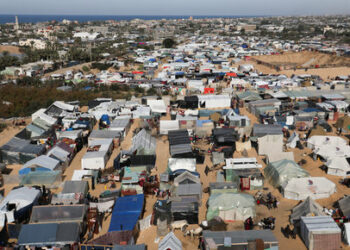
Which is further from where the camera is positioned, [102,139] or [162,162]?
[102,139]

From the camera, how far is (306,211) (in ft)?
33.7

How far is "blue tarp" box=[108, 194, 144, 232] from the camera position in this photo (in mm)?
9766

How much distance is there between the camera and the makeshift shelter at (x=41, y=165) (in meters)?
13.7

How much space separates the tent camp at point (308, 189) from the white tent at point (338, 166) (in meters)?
1.89

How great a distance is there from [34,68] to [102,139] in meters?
28.0

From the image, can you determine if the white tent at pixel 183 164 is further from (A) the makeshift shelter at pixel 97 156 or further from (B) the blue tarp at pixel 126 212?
(A) the makeshift shelter at pixel 97 156

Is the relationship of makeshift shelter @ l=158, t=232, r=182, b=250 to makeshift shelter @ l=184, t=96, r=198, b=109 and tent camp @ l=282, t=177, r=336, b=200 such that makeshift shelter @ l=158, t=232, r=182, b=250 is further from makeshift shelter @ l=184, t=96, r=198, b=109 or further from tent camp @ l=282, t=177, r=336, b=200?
makeshift shelter @ l=184, t=96, r=198, b=109

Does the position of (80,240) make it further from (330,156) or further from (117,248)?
(330,156)

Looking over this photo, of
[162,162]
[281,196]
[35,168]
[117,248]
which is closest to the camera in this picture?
[117,248]

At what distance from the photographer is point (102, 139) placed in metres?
16.9

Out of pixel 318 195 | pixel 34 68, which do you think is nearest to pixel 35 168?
pixel 318 195

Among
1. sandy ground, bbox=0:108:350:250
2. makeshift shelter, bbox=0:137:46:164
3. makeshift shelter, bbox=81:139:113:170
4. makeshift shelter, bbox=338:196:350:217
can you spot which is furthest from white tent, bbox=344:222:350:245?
makeshift shelter, bbox=0:137:46:164

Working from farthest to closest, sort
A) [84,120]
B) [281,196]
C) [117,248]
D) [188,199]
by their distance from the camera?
1. [84,120]
2. [281,196]
3. [188,199]
4. [117,248]

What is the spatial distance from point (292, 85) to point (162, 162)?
19567 millimetres
